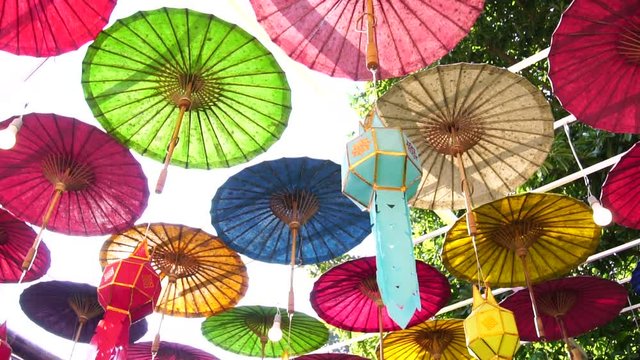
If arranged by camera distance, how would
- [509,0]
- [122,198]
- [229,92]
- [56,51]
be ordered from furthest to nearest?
1. [509,0]
2. [122,198]
3. [229,92]
4. [56,51]

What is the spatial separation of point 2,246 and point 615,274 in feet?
25.6

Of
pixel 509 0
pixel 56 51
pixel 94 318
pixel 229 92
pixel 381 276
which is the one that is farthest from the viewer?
pixel 509 0

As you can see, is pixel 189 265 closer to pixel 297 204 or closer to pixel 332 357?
pixel 297 204

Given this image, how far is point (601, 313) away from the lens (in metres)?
6.55

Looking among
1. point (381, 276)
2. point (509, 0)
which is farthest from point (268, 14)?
point (509, 0)

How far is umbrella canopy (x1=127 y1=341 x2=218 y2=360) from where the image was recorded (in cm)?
701

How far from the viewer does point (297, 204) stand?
6121 mm

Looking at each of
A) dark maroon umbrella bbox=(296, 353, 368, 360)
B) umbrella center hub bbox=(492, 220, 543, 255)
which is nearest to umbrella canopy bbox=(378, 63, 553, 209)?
umbrella center hub bbox=(492, 220, 543, 255)

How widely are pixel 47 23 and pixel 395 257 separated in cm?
342

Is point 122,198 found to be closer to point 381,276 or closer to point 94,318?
point 94,318

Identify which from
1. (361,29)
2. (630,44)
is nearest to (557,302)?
(630,44)

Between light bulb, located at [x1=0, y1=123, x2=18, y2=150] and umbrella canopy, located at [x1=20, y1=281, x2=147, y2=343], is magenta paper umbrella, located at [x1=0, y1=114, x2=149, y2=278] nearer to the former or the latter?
light bulb, located at [x1=0, y1=123, x2=18, y2=150]

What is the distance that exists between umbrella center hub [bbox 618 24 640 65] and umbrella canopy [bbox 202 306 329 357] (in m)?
4.40

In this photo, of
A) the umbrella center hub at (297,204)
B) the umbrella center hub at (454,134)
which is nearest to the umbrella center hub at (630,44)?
the umbrella center hub at (454,134)
